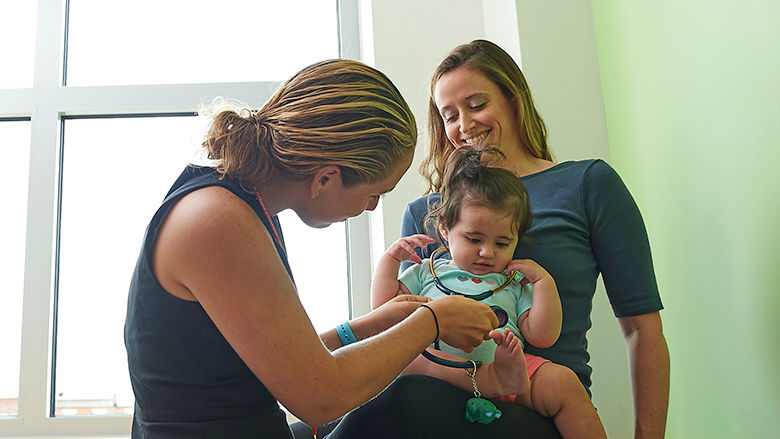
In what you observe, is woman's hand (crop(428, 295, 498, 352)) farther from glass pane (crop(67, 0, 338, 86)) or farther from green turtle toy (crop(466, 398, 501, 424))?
glass pane (crop(67, 0, 338, 86))

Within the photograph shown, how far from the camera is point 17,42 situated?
2.75 m

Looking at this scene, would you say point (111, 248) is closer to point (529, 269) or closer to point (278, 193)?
point (278, 193)

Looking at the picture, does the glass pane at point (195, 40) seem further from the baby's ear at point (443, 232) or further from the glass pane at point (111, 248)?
the baby's ear at point (443, 232)

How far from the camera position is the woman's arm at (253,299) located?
97cm

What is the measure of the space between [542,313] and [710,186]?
1.75 ft

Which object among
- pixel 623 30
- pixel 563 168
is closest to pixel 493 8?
pixel 623 30

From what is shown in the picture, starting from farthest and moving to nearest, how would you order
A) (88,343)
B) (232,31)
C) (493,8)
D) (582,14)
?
(232,31), (88,343), (493,8), (582,14)

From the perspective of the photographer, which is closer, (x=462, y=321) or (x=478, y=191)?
(x=462, y=321)

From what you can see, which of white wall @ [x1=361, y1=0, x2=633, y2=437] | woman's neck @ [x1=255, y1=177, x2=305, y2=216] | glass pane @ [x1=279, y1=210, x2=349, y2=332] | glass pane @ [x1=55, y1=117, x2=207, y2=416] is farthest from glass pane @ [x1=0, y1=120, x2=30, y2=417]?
woman's neck @ [x1=255, y1=177, x2=305, y2=216]

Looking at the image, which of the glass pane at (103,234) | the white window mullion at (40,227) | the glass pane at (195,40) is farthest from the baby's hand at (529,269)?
the white window mullion at (40,227)

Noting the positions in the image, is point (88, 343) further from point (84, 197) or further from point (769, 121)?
point (769, 121)

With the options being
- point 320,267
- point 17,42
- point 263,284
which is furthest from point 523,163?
point 17,42

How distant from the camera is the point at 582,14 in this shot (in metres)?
2.13

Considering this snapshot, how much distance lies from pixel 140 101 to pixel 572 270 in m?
1.97
